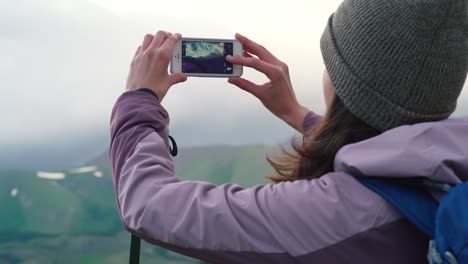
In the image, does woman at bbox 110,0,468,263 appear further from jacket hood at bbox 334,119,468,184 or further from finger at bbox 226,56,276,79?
finger at bbox 226,56,276,79

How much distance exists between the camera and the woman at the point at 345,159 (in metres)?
0.78

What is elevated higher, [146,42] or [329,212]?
[146,42]

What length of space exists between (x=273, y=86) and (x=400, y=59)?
413 mm

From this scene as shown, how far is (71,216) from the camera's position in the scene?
140 cm

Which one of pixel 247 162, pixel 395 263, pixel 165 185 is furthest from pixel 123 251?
pixel 395 263

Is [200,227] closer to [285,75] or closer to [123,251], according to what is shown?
[285,75]

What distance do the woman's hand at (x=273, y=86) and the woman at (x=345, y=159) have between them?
0.25 meters

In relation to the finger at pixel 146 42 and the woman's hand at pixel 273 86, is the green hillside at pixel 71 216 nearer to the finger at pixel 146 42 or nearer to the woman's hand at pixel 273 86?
the woman's hand at pixel 273 86

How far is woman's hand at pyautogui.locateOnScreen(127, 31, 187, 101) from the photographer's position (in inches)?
37.8

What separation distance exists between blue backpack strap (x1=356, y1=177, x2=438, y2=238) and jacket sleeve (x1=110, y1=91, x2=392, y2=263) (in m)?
0.03

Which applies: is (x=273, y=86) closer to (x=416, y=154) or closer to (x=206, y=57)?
(x=206, y=57)

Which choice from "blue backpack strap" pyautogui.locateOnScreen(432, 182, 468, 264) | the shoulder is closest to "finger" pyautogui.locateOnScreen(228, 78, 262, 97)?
the shoulder

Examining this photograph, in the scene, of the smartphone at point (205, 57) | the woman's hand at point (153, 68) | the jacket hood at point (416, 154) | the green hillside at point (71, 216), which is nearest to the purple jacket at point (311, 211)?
the jacket hood at point (416, 154)

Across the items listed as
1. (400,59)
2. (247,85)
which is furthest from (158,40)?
(400,59)
